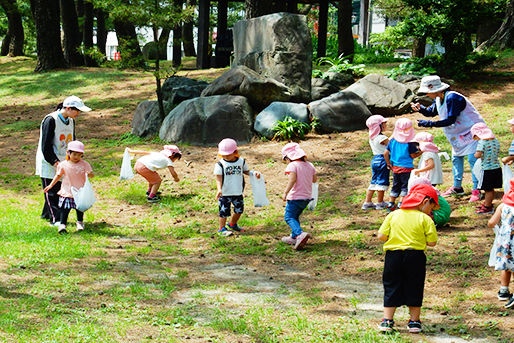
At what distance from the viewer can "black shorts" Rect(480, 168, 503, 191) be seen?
29.7 ft

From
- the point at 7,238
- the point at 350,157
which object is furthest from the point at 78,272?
the point at 350,157

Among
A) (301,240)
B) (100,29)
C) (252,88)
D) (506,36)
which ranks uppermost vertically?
(100,29)

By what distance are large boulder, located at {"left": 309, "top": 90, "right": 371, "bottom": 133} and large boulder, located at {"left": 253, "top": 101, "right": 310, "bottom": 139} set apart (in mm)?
313

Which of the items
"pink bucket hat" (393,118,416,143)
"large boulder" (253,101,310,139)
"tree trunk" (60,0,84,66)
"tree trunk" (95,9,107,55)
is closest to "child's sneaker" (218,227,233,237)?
"pink bucket hat" (393,118,416,143)

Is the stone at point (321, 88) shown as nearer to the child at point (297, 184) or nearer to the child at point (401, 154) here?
the child at point (401, 154)

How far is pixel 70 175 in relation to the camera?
361 inches

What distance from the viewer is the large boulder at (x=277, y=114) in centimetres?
1488

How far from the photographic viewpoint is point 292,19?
1603 cm

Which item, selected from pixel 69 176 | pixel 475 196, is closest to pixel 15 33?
pixel 69 176

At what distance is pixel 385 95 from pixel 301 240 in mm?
8371

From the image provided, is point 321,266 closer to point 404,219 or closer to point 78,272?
point 404,219

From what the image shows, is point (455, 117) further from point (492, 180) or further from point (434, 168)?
point (492, 180)

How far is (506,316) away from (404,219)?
1.40 m

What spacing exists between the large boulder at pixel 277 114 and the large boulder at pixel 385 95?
1.59 m
